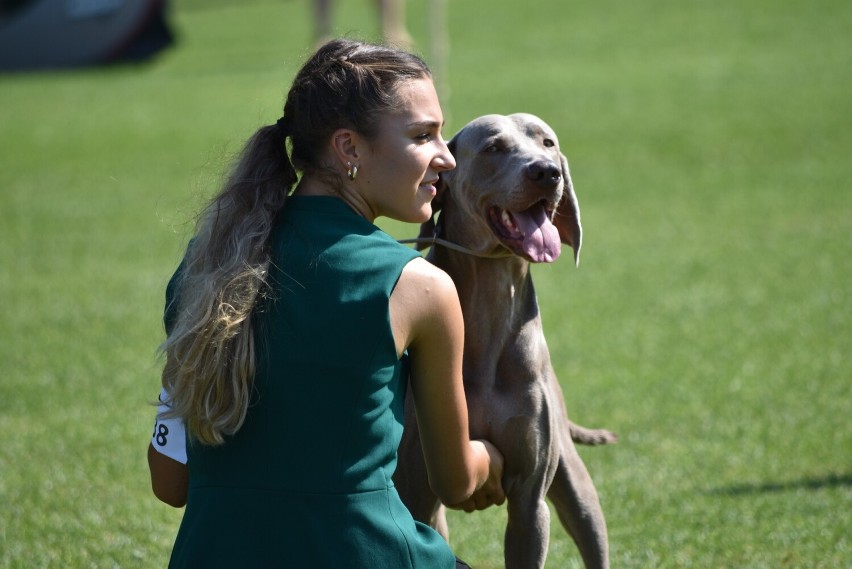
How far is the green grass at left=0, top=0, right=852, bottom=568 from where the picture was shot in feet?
16.9

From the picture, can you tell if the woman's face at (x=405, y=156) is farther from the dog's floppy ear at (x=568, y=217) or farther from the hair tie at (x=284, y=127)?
the dog's floppy ear at (x=568, y=217)

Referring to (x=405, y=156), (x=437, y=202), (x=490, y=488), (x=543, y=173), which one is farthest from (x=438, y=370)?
(x=437, y=202)

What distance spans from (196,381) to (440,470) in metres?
0.60

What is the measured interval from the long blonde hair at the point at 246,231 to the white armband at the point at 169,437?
15 cm

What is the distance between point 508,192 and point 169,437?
1.07 metres

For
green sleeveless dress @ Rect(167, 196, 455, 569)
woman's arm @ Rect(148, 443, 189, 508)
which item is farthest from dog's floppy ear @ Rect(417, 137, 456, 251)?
woman's arm @ Rect(148, 443, 189, 508)

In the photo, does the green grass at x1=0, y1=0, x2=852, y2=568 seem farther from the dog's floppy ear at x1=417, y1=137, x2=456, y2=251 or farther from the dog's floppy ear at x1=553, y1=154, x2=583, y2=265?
the dog's floppy ear at x1=553, y1=154, x2=583, y2=265

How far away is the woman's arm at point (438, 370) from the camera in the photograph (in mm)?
2582

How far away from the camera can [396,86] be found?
2.73 metres

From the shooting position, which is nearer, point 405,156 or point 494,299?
point 405,156

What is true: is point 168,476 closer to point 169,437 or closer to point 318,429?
point 169,437

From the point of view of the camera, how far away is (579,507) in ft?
11.6

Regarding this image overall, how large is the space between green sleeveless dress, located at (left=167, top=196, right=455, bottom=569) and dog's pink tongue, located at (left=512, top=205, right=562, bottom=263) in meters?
0.62

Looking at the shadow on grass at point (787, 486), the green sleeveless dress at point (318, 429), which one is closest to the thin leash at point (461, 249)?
the green sleeveless dress at point (318, 429)
